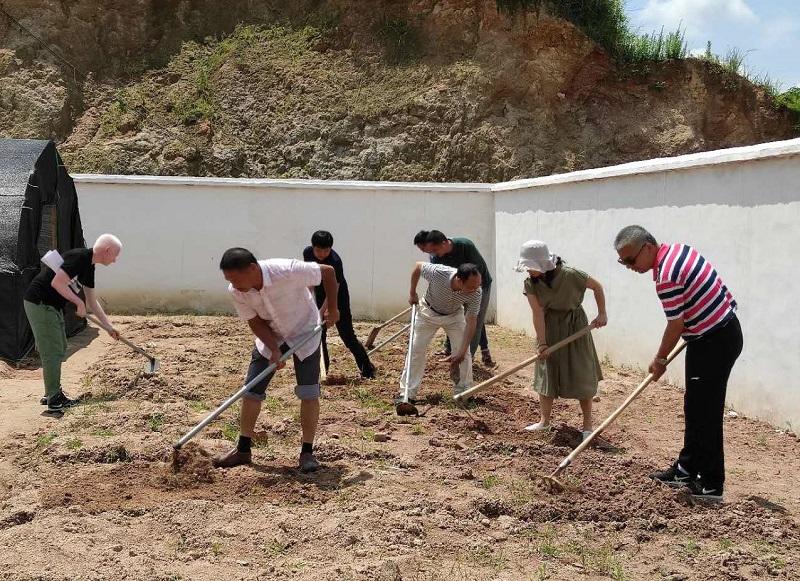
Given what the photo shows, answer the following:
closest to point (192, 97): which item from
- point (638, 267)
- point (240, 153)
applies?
point (240, 153)

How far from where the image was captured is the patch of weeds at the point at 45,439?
5.42 meters

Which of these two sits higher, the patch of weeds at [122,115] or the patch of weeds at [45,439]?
the patch of weeds at [122,115]

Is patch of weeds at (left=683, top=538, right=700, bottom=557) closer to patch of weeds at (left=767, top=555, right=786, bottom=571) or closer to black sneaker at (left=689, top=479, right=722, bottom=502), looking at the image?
patch of weeds at (left=767, top=555, right=786, bottom=571)

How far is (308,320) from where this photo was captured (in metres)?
4.88

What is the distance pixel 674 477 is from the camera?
471 cm

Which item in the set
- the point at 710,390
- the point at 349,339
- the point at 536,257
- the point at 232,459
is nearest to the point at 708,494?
the point at 710,390

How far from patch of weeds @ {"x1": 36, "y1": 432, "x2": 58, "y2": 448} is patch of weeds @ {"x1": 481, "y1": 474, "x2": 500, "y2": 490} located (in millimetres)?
2960

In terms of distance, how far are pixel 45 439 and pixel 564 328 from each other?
12.2 ft

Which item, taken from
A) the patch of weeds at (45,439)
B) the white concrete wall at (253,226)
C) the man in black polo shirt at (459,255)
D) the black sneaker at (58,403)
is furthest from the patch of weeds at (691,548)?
the white concrete wall at (253,226)

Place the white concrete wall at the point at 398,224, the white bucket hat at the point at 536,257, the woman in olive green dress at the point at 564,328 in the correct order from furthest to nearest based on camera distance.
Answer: the white concrete wall at the point at 398,224, the woman in olive green dress at the point at 564,328, the white bucket hat at the point at 536,257

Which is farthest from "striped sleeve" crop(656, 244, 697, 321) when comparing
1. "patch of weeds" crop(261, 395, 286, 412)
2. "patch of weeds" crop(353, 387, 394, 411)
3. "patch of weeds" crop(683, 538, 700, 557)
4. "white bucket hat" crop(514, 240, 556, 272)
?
"patch of weeds" crop(261, 395, 286, 412)

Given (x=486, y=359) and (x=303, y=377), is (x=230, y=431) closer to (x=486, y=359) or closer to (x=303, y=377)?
(x=303, y=377)

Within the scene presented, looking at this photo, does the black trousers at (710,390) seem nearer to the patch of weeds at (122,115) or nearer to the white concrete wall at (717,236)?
the white concrete wall at (717,236)

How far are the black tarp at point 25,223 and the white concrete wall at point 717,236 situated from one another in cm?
615
